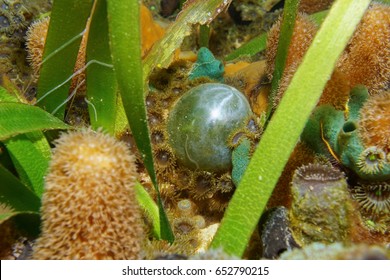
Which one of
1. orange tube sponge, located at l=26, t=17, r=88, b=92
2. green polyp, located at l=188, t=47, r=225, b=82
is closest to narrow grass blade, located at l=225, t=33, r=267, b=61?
green polyp, located at l=188, t=47, r=225, b=82

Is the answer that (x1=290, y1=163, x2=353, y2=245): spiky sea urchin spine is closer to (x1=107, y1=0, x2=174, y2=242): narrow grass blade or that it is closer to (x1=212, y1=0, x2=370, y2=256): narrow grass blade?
(x1=212, y1=0, x2=370, y2=256): narrow grass blade

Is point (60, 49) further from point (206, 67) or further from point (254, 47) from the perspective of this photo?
point (254, 47)

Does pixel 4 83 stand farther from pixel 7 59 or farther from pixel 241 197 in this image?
pixel 241 197

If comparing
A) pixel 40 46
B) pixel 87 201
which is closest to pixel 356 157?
pixel 87 201

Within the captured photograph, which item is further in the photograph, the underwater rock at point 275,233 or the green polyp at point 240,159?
the green polyp at point 240,159

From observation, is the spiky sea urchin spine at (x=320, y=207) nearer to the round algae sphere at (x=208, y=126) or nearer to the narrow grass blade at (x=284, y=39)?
the round algae sphere at (x=208, y=126)

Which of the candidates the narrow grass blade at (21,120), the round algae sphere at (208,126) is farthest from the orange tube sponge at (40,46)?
the round algae sphere at (208,126)
